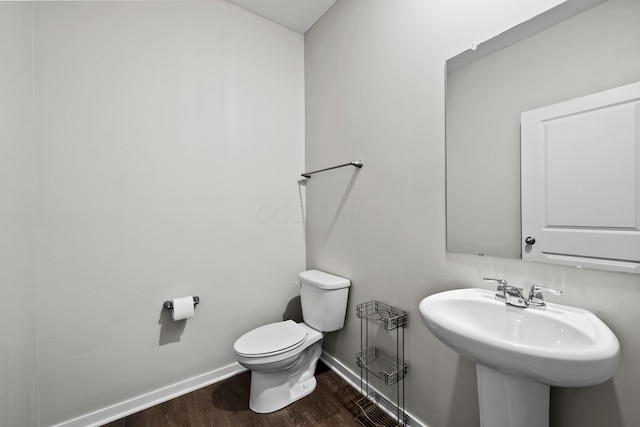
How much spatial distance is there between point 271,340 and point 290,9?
2.27 metres

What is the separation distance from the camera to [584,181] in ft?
2.80

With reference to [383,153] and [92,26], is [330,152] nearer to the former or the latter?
[383,153]

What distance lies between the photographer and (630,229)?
30.7 inches

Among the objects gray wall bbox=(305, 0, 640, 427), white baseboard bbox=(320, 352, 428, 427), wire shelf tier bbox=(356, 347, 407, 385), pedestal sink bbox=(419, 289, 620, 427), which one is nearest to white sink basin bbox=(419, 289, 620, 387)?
pedestal sink bbox=(419, 289, 620, 427)

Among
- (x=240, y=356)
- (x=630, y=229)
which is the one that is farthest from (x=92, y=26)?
(x=630, y=229)

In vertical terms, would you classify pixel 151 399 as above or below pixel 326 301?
below

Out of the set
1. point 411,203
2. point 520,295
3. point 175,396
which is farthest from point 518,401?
point 175,396

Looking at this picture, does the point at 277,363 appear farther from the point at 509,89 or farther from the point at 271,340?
the point at 509,89

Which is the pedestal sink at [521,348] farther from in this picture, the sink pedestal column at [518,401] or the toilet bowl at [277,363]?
the toilet bowl at [277,363]

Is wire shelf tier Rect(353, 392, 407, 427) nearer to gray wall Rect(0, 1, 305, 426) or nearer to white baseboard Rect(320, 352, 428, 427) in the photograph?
white baseboard Rect(320, 352, 428, 427)

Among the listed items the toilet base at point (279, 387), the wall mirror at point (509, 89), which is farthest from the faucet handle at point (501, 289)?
the toilet base at point (279, 387)

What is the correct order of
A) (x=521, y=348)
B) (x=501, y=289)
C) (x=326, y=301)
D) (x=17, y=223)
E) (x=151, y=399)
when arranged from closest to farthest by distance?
(x=521, y=348)
(x=501, y=289)
(x=17, y=223)
(x=151, y=399)
(x=326, y=301)

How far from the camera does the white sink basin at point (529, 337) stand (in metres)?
0.64

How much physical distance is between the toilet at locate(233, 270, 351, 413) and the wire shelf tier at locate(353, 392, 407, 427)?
0.33 m
